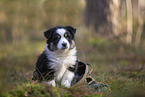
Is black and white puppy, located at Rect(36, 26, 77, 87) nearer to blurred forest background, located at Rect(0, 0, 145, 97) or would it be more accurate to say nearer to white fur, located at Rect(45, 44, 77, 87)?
white fur, located at Rect(45, 44, 77, 87)

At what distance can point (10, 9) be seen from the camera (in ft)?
44.3

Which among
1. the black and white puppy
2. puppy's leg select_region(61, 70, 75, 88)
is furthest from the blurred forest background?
puppy's leg select_region(61, 70, 75, 88)

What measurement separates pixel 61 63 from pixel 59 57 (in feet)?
0.48

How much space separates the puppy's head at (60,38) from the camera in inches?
138

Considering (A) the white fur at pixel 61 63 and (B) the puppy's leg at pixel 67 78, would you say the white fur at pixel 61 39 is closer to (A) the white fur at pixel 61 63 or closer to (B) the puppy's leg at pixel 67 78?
(A) the white fur at pixel 61 63

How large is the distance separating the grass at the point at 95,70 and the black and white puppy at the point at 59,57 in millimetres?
460

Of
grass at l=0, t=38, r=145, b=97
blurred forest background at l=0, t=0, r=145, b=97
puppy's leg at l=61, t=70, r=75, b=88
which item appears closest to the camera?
grass at l=0, t=38, r=145, b=97

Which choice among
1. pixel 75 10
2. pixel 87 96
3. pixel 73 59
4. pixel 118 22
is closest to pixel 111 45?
pixel 118 22

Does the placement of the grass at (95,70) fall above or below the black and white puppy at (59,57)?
below

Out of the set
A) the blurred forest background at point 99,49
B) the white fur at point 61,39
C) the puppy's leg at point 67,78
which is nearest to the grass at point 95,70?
the blurred forest background at point 99,49

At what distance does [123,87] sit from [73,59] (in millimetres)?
1069

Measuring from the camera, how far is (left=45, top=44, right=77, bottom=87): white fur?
3.54m

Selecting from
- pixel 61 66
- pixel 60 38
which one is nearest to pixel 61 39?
pixel 60 38

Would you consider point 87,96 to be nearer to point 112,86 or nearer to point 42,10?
point 112,86
